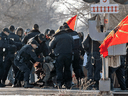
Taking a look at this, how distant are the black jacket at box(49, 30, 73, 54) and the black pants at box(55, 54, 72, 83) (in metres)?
0.17

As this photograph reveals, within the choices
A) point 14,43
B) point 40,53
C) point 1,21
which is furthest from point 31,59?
point 1,21

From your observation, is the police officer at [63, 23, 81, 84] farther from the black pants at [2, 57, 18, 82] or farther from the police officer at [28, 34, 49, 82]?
the black pants at [2, 57, 18, 82]

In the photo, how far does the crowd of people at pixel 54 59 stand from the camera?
9.66 meters

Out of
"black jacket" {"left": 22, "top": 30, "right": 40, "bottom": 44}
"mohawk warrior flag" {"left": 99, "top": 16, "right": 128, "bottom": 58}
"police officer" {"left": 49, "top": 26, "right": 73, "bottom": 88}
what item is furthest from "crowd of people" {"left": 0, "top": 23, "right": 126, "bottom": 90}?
"mohawk warrior flag" {"left": 99, "top": 16, "right": 128, "bottom": 58}

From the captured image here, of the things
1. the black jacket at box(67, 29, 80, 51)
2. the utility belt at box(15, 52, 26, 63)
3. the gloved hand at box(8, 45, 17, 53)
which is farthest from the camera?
the gloved hand at box(8, 45, 17, 53)

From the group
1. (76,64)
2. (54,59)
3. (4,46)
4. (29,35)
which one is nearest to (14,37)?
(29,35)

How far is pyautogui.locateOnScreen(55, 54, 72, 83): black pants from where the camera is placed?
32.1ft

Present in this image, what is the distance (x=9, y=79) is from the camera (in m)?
11.5

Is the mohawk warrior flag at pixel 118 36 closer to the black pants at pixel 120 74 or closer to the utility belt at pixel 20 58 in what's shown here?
the black pants at pixel 120 74

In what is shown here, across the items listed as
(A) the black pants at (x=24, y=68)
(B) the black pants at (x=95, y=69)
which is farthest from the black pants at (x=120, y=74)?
(A) the black pants at (x=24, y=68)

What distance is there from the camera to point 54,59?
34.3 feet

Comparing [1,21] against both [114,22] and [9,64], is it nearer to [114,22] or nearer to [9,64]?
[114,22]

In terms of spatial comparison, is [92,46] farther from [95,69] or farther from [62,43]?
[62,43]

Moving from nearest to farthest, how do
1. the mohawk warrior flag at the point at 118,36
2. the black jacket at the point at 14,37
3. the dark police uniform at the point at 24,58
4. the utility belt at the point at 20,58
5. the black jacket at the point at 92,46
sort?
1. the mohawk warrior flag at the point at 118,36
2. the black jacket at the point at 92,46
3. the dark police uniform at the point at 24,58
4. the utility belt at the point at 20,58
5. the black jacket at the point at 14,37
